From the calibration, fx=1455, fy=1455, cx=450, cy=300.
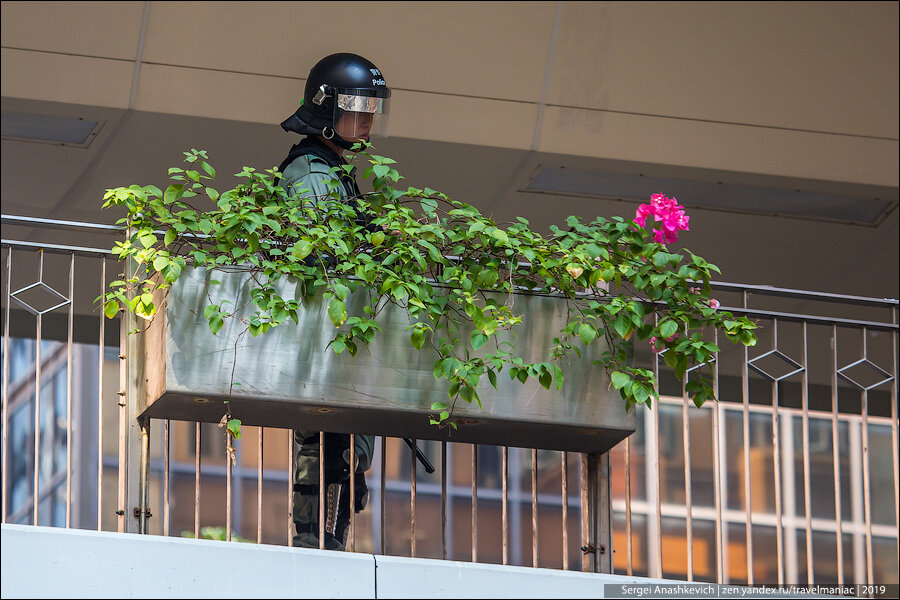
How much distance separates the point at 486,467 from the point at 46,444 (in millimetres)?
10360

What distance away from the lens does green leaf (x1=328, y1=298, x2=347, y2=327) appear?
477cm

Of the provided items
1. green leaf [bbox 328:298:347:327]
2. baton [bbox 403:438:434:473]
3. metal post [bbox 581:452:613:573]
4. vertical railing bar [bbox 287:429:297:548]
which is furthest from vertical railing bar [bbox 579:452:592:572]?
green leaf [bbox 328:298:347:327]

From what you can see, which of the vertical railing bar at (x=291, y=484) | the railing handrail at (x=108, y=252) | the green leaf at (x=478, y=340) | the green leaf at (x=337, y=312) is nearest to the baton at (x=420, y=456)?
the vertical railing bar at (x=291, y=484)

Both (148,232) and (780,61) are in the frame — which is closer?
(148,232)

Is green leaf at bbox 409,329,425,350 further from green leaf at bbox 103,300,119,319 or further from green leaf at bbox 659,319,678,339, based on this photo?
green leaf at bbox 103,300,119,319

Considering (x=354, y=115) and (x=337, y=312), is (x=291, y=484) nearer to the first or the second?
(x=337, y=312)

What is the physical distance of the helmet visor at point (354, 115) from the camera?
5.38m

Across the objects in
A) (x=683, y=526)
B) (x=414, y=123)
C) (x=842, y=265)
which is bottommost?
(x=683, y=526)

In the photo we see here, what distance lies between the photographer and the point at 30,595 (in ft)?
14.0

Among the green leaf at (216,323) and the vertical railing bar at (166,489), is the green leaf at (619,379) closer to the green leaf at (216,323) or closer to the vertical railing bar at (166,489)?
the green leaf at (216,323)

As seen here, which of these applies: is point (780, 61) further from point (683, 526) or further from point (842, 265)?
point (683, 526)

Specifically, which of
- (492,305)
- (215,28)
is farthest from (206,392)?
(215,28)

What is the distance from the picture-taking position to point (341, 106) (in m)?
5.38

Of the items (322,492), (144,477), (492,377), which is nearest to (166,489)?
(144,477)
